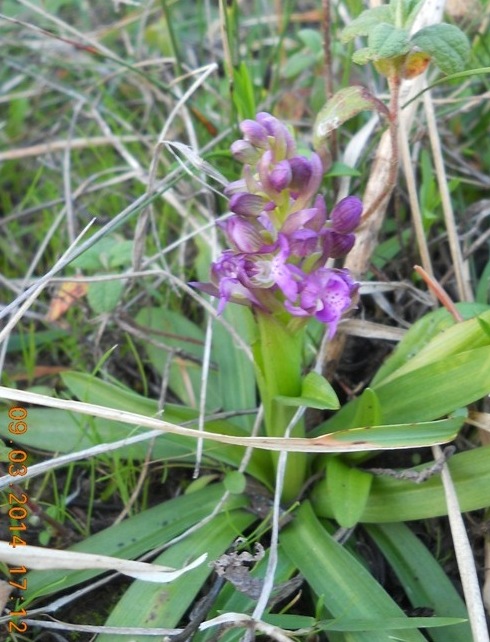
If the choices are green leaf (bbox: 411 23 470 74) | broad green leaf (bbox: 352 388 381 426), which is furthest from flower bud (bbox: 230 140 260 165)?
broad green leaf (bbox: 352 388 381 426)

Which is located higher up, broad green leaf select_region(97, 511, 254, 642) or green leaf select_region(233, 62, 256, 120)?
green leaf select_region(233, 62, 256, 120)

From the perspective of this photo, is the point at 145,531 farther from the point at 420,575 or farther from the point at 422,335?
the point at 422,335

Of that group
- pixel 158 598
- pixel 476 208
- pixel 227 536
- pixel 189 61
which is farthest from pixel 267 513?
pixel 189 61

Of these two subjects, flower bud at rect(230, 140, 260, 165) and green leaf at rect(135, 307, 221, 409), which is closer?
flower bud at rect(230, 140, 260, 165)

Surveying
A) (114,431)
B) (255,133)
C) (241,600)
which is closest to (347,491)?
(241,600)

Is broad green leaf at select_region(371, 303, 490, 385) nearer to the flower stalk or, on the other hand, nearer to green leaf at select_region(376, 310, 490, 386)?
green leaf at select_region(376, 310, 490, 386)

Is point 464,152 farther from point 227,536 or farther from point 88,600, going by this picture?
point 88,600

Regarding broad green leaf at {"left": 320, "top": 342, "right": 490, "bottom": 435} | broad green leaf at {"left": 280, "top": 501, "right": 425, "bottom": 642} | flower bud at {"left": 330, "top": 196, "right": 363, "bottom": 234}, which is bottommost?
broad green leaf at {"left": 280, "top": 501, "right": 425, "bottom": 642}
